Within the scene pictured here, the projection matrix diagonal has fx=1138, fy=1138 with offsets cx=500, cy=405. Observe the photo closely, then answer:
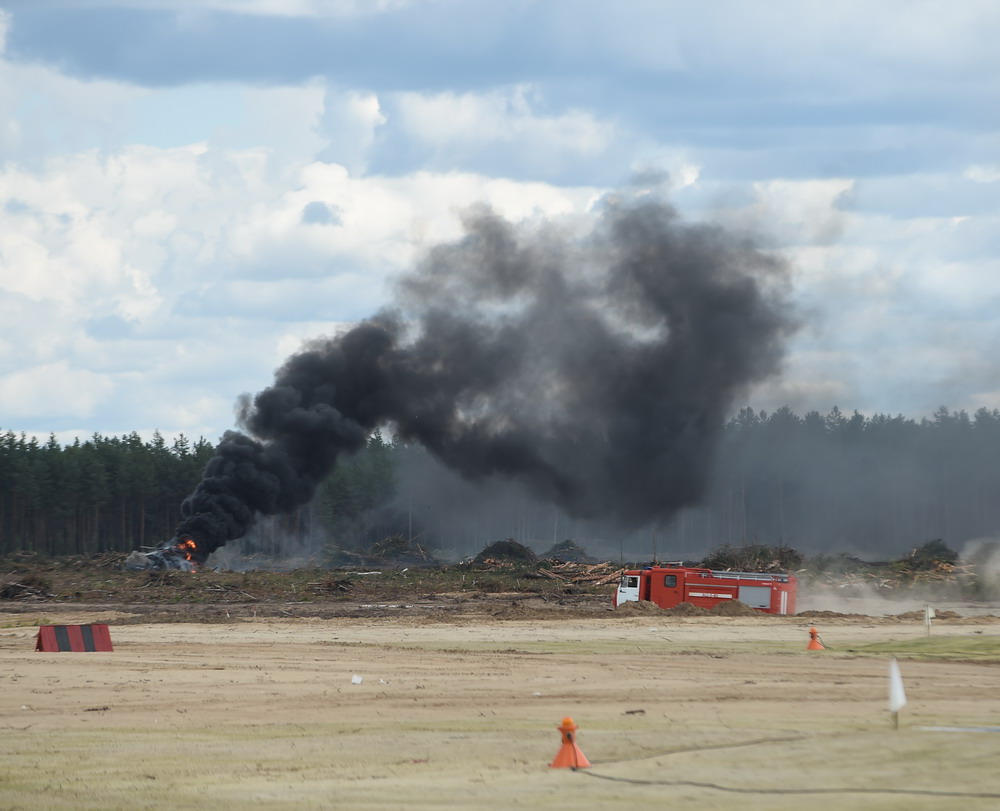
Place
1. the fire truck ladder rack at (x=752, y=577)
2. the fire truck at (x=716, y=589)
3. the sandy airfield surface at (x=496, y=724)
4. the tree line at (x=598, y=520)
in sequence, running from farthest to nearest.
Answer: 1. the tree line at (x=598, y=520)
2. the fire truck ladder rack at (x=752, y=577)
3. the fire truck at (x=716, y=589)
4. the sandy airfield surface at (x=496, y=724)

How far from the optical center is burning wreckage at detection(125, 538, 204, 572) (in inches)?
2896

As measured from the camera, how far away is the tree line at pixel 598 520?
111m

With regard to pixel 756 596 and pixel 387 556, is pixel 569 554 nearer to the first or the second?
pixel 387 556

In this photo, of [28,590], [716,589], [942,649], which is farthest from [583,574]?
[942,649]

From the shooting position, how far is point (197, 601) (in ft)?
179

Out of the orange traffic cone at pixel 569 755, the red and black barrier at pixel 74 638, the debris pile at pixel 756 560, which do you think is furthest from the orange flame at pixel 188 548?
the orange traffic cone at pixel 569 755

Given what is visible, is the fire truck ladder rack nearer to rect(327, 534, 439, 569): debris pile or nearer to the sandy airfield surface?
the sandy airfield surface

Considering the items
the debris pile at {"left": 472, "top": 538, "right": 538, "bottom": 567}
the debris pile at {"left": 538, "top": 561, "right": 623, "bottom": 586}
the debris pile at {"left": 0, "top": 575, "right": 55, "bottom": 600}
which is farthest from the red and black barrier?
the debris pile at {"left": 472, "top": 538, "right": 538, "bottom": 567}

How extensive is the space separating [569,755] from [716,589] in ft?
104

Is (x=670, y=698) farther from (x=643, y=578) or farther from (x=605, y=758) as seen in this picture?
(x=643, y=578)

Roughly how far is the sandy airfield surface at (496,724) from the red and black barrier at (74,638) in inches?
23.9

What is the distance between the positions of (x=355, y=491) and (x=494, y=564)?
173 feet

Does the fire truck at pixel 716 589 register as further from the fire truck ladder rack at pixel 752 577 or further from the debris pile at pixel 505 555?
the debris pile at pixel 505 555

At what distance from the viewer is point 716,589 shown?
144 feet
